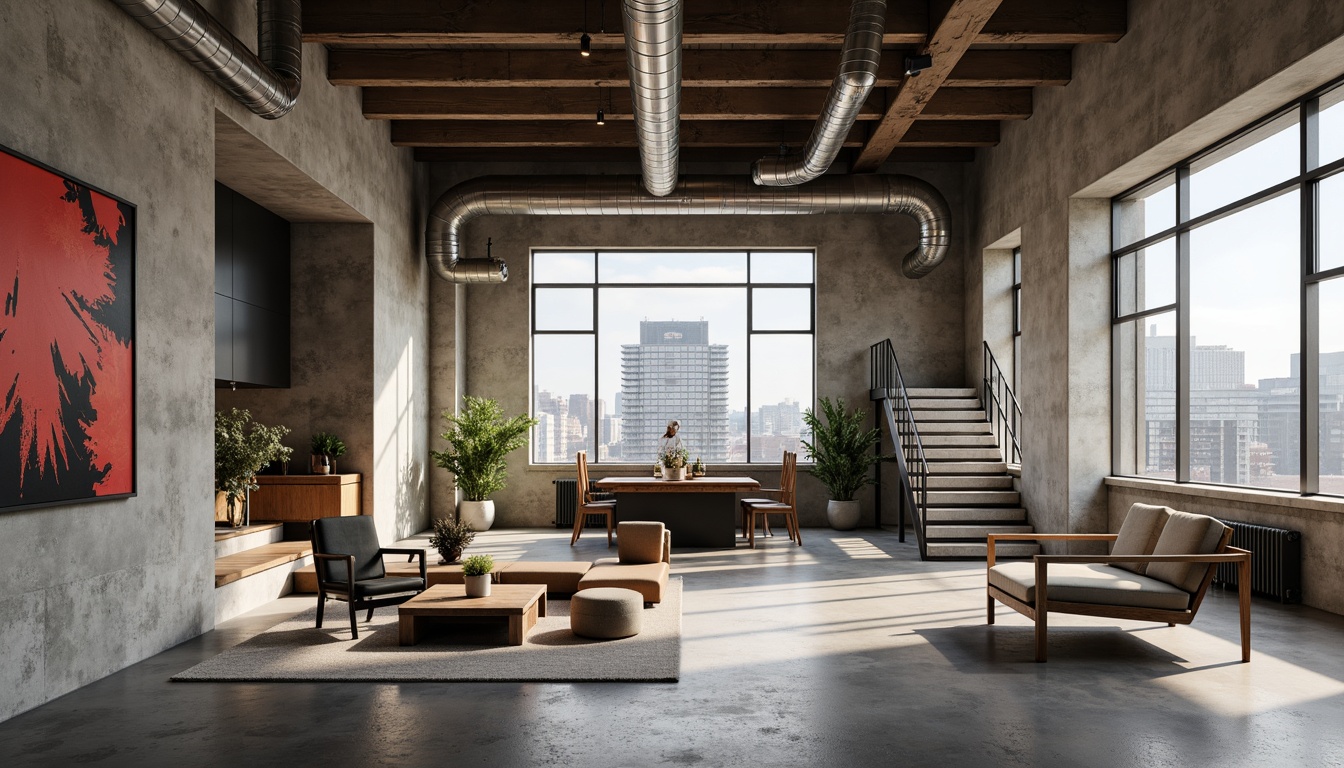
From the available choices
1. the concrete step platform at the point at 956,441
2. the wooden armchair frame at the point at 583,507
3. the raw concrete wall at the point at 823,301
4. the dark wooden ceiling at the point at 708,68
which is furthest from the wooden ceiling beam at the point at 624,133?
the wooden armchair frame at the point at 583,507

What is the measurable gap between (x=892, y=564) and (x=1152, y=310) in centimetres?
355

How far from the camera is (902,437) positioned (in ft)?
40.0

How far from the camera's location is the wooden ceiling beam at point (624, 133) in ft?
38.1

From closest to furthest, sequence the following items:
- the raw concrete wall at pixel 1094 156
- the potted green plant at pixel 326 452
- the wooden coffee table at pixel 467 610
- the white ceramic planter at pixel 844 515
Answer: the wooden coffee table at pixel 467 610, the raw concrete wall at pixel 1094 156, the potted green plant at pixel 326 452, the white ceramic planter at pixel 844 515

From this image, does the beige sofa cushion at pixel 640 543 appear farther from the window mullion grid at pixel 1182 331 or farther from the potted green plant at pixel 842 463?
the potted green plant at pixel 842 463

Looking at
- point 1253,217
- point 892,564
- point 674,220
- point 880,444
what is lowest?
point 892,564

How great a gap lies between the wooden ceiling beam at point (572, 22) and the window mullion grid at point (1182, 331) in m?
2.06

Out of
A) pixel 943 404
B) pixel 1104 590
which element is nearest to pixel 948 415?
pixel 943 404

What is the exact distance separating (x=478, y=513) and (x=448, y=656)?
7.07 meters

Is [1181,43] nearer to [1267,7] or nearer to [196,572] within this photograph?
[1267,7]

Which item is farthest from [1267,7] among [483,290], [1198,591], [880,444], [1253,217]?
[483,290]

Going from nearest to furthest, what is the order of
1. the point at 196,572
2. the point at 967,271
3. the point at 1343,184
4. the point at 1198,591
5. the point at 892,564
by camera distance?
the point at 1198,591 < the point at 196,572 < the point at 1343,184 < the point at 892,564 < the point at 967,271

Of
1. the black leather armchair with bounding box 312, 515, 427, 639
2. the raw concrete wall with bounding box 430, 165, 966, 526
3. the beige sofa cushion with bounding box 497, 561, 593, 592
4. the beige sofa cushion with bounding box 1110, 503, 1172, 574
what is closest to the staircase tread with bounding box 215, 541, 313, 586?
the black leather armchair with bounding box 312, 515, 427, 639

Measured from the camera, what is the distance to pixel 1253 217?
7.89 m
